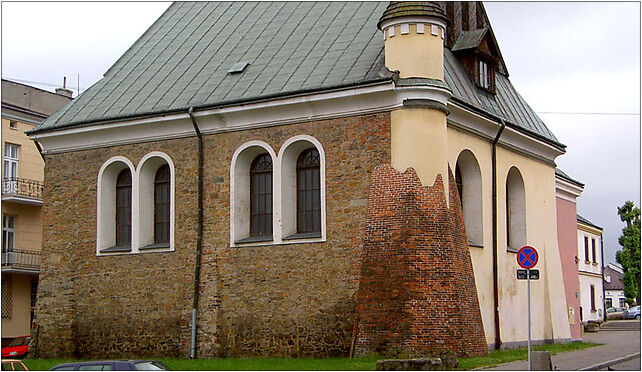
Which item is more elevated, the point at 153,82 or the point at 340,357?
the point at 153,82

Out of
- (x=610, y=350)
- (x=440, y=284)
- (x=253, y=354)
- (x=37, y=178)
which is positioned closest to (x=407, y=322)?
(x=440, y=284)

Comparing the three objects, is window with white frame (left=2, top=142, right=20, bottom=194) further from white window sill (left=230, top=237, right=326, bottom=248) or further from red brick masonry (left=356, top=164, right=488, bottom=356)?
red brick masonry (left=356, top=164, right=488, bottom=356)

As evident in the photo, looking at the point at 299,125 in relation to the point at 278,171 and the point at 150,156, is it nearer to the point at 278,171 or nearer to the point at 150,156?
the point at 278,171

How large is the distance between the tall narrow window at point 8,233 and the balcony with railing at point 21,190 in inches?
35.1

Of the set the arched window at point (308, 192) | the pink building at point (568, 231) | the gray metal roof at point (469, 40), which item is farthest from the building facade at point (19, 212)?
the pink building at point (568, 231)

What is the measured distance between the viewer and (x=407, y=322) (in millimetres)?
23188

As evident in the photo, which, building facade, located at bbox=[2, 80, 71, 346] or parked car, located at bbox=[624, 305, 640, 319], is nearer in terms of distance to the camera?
building facade, located at bbox=[2, 80, 71, 346]

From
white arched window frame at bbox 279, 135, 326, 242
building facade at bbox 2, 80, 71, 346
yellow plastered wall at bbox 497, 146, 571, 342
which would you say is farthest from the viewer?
building facade at bbox 2, 80, 71, 346

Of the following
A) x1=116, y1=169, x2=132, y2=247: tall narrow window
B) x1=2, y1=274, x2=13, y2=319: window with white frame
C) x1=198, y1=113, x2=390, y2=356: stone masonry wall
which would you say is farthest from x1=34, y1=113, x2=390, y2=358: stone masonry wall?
x1=2, y1=274, x2=13, y2=319: window with white frame

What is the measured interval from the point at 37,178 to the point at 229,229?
16.0m

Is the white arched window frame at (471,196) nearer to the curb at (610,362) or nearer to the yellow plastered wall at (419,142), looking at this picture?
the yellow plastered wall at (419,142)

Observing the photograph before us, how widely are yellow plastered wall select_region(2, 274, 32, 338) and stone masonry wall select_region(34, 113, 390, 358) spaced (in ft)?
30.2

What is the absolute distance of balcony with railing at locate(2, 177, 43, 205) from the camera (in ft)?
126

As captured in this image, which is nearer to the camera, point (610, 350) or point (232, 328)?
point (232, 328)
